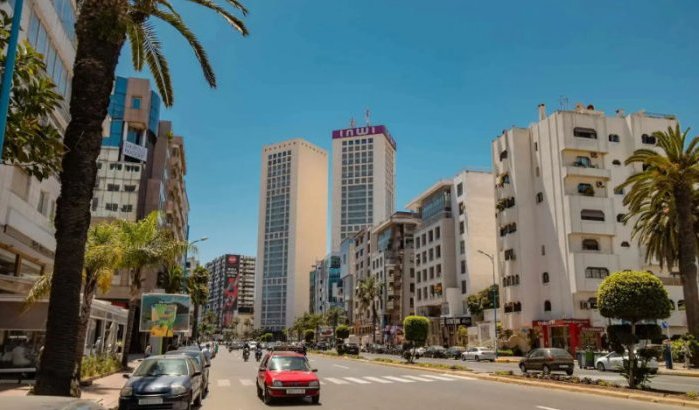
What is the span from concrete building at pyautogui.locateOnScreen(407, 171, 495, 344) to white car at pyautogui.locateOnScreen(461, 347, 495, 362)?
21823 mm

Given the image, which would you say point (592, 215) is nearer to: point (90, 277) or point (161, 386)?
point (90, 277)

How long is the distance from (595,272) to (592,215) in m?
6.40

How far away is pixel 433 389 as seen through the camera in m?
20.8

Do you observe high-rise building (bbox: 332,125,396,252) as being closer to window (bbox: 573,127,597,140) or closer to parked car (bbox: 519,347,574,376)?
window (bbox: 573,127,597,140)

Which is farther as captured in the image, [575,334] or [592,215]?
[592,215]

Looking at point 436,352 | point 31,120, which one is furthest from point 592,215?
point 31,120

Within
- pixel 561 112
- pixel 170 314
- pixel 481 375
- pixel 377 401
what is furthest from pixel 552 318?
pixel 377 401

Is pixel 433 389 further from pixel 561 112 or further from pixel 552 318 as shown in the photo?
pixel 561 112

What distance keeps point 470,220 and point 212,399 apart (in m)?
68.0

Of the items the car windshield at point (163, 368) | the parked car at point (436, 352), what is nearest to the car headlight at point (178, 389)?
the car windshield at point (163, 368)

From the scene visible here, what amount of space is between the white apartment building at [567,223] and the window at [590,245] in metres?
0.11

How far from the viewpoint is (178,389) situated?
13.1 meters

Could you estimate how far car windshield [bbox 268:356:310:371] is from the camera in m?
17.2

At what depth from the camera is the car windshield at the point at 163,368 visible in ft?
47.8
